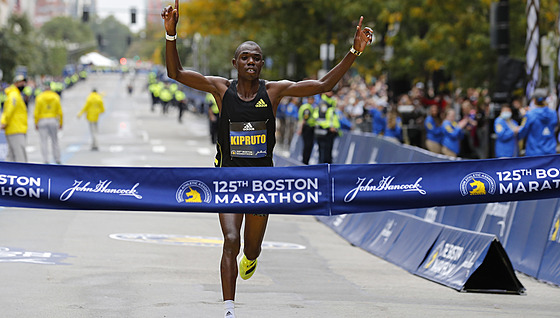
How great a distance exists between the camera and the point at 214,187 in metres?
7.23

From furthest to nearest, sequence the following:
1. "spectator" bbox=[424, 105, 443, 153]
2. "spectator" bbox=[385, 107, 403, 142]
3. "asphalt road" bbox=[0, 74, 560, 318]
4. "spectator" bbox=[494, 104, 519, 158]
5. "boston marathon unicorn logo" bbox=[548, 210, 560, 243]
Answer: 1. "spectator" bbox=[385, 107, 403, 142]
2. "spectator" bbox=[424, 105, 443, 153]
3. "spectator" bbox=[494, 104, 519, 158]
4. "boston marathon unicorn logo" bbox=[548, 210, 560, 243]
5. "asphalt road" bbox=[0, 74, 560, 318]

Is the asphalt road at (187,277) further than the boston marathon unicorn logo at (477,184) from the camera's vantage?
Yes

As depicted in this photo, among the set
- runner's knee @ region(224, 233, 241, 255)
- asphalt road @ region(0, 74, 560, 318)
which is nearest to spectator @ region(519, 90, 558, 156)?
asphalt road @ region(0, 74, 560, 318)

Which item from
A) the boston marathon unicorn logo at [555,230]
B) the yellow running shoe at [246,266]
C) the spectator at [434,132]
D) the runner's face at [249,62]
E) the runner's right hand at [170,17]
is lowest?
the boston marathon unicorn logo at [555,230]

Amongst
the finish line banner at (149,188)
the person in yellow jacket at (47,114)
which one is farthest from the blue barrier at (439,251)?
the person in yellow jacket at (47,114)

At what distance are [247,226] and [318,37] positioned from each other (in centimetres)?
3541

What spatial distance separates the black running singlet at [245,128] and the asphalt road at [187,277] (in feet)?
4.16

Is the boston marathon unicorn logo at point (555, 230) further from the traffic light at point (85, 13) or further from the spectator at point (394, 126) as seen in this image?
the traffic light at point (85, 13)

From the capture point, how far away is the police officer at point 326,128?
70.0ft

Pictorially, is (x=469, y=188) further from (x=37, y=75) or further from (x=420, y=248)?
(x=37, y=75)

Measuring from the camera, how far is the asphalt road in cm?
826

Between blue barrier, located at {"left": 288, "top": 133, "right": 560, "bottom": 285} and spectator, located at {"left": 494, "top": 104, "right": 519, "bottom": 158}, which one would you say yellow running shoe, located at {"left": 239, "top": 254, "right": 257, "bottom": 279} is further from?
spectator, located at {"left": 494, "top": 104, "right": 519, "bottom": 158}

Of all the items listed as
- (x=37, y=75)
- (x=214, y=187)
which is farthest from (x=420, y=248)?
(x=37, y=75)

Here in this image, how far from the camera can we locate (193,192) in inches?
285
